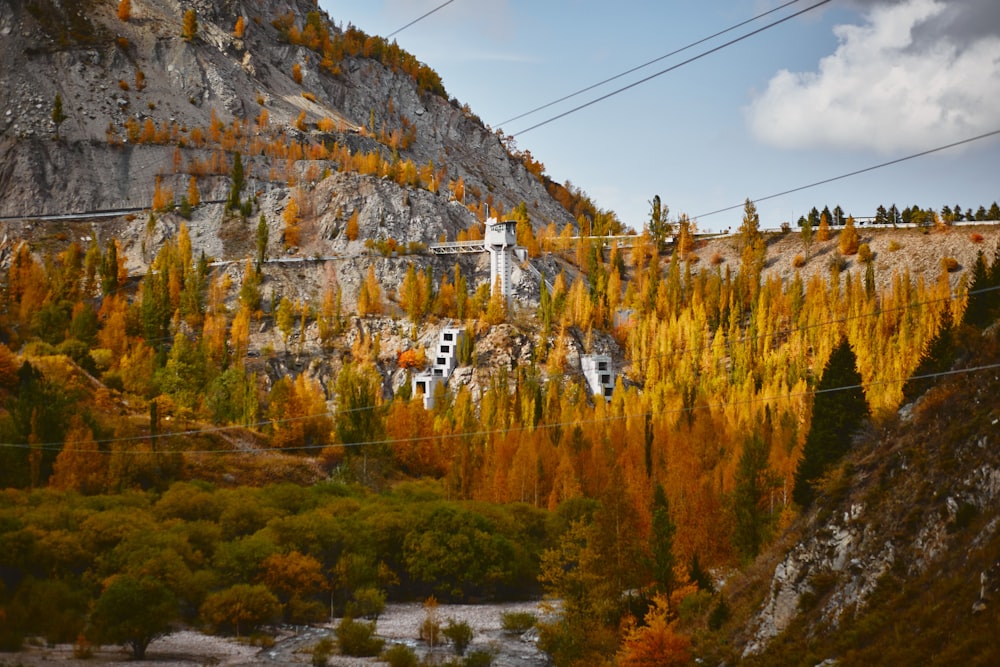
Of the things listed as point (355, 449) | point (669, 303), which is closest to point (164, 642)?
point (355, 449)

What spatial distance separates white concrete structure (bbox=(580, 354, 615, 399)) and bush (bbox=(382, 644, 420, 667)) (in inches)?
2098

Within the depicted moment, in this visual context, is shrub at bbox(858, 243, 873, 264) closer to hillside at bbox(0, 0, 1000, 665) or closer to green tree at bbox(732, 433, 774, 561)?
hillside at bbox(0, 0, 1000, 665)

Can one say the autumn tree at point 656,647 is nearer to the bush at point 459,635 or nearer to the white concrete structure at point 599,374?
the bush at point 459,635

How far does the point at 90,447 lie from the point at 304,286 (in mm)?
48473

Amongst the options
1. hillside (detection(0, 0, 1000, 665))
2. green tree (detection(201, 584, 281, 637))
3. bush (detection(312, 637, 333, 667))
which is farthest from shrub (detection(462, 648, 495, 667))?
green tree (detection(201, 584, 281, 637))

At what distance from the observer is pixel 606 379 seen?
10338cm

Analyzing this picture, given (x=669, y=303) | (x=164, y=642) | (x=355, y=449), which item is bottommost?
(x=164, y=642)

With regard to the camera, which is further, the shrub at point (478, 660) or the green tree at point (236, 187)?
the green tree at point (236, 187)

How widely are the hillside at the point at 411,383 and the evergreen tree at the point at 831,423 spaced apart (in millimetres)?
205

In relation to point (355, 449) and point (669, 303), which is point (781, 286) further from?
point (355, 449)

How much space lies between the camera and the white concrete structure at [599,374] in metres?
103

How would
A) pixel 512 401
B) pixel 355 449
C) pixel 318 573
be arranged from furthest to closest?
pixel 512 401 < pixel 355 449 < pixel 318 573

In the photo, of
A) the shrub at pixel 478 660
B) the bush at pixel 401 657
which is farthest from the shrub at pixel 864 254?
the bush at pixel 401 657

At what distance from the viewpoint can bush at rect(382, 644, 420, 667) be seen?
163ft
